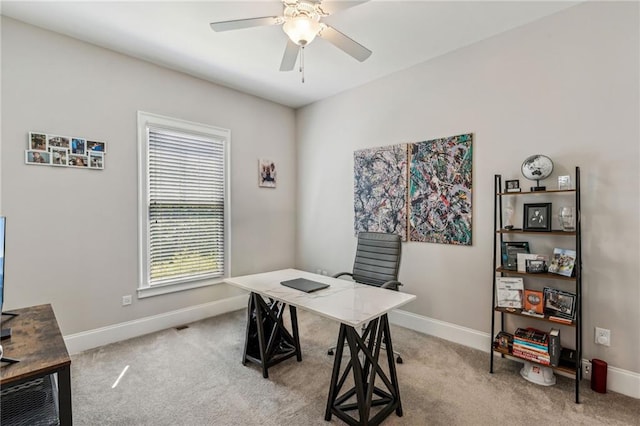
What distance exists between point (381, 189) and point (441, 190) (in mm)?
721

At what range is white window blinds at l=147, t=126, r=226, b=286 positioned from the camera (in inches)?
131

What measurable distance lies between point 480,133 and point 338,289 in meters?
2.00

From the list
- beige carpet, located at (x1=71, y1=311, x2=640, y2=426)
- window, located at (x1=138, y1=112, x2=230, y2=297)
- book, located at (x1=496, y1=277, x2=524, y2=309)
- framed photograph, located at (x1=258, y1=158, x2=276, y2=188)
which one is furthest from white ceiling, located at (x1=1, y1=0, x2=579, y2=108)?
beige carpet, located at (x1=71, y1=311, x2=640, y2=426)

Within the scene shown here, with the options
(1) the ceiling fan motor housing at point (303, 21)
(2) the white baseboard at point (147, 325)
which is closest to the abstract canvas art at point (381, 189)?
(1) the ceiling fan motor housing at point (303, 21)

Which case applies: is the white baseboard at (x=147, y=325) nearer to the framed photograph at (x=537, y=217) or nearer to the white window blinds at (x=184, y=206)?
the white window blinds at (x=184, y=206)

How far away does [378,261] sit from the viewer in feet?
9.27

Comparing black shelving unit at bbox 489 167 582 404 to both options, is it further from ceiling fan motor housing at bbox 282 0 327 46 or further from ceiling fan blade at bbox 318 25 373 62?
ceiling fan motor housing at bbox 282 0 327 46

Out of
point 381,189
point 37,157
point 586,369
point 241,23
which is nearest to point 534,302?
point 586,369

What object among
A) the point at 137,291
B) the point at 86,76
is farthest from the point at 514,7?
the point at 137,291

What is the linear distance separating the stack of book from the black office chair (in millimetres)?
933

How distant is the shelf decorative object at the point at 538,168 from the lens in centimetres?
Answer: 235

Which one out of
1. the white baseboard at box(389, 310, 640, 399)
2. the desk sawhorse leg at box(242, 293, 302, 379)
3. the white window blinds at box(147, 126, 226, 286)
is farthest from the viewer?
the white window blinds at box(147, 126, 226, 286)

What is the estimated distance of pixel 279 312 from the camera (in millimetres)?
2645

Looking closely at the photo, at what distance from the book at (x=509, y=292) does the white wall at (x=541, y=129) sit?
33cm
